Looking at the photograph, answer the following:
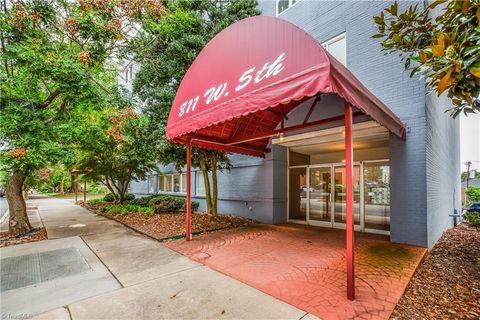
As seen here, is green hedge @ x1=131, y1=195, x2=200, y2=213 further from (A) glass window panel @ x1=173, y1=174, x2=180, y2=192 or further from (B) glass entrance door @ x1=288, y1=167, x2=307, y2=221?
(B) glass entrance door @ x1=288, y1=167, x2=307, y2=221

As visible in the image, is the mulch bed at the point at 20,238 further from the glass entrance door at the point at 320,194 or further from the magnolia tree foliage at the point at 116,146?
the glass entrance door at the point at 320,194

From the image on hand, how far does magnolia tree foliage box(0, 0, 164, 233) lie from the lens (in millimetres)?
6070

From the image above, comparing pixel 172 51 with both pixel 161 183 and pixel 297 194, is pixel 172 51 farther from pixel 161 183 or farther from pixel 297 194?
pixel 161 183

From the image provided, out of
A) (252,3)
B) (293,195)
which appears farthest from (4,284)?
(252,3)

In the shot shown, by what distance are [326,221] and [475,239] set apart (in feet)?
16.2

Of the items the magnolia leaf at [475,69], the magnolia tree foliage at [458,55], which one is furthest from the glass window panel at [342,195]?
→ the magnolia leaf at [475,69]

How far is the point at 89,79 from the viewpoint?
6926 millimetres

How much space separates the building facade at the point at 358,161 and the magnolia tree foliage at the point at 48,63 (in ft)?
19.5

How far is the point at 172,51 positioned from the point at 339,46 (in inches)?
239

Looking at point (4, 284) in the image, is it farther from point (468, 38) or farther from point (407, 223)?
point (407, 223)

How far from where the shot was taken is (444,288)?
416 cm

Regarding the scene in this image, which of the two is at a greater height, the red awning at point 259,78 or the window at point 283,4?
the window at point 283,4

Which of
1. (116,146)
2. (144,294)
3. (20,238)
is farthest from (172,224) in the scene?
(144,294)

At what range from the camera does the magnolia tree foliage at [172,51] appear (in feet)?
27.4
